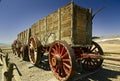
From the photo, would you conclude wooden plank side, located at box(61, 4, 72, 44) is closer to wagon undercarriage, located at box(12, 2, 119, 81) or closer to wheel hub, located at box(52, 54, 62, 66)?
wagon undercarriage, located at box(12, 2, 119, 81)

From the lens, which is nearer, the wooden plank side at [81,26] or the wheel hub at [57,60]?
the wheel hub at [57,60]

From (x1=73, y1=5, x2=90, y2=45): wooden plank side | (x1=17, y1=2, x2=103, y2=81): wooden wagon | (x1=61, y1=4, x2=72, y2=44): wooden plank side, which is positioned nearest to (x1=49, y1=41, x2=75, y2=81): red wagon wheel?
(x1=17, y1=2, x2=103, y2=81): wooden wagon

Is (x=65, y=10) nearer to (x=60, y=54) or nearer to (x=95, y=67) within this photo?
(x=60, y=54)

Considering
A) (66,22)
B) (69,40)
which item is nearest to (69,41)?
(69,40)

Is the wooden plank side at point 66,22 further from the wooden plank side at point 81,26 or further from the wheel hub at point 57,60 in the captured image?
the wheel hub at point 57,60

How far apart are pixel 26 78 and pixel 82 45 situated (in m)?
3.09

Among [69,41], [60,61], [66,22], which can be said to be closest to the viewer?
[60,61]

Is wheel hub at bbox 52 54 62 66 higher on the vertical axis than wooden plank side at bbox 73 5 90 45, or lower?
lower

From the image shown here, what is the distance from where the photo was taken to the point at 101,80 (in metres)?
6.04

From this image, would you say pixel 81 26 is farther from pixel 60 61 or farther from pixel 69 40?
pixel 60 61

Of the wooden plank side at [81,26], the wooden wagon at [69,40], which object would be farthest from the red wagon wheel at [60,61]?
the wooden plank side at [81,26]

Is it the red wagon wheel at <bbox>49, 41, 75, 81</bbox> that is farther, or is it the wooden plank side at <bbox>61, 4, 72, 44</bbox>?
the wooden plank side at <bbox>61, 4, 72, 44</bbox>

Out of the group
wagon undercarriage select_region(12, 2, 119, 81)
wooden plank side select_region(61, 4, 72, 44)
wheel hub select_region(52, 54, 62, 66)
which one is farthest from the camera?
wooden plank side select_region(61, 4, 72, 44)

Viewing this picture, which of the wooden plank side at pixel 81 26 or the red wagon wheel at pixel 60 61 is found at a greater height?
the wooden plank side at pixel 81 26
